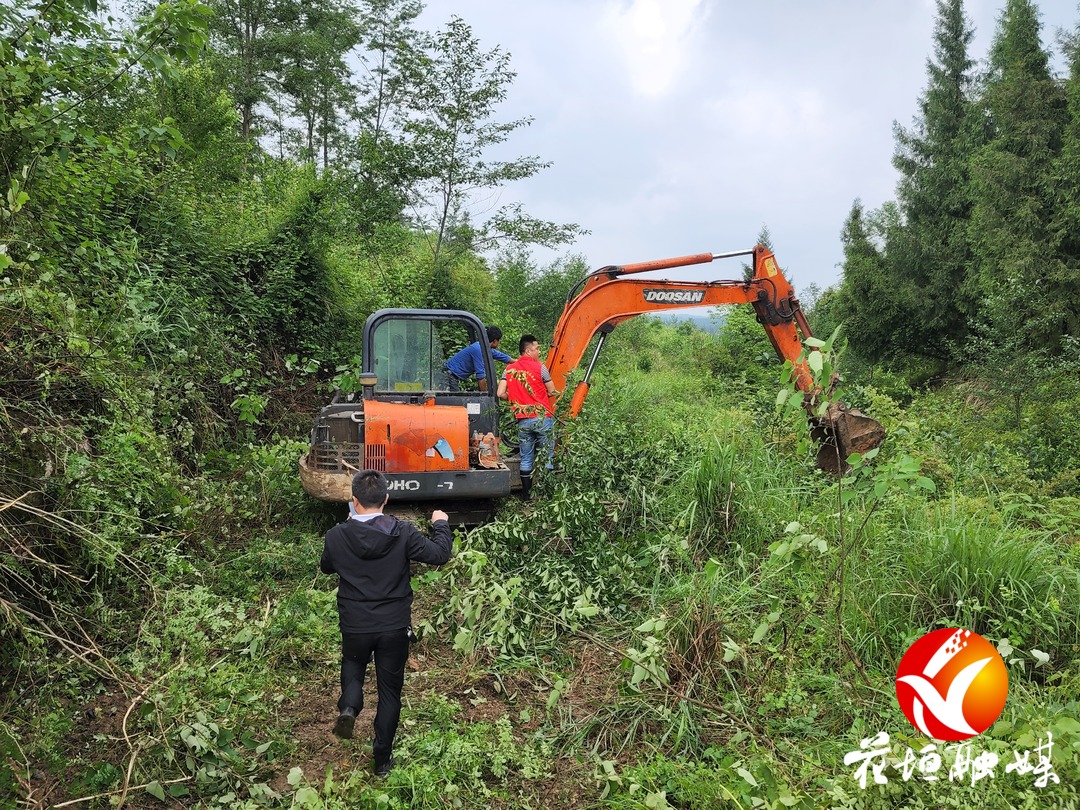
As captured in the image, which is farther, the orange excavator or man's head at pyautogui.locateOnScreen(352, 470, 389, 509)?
the orange excavator

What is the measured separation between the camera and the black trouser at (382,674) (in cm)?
368

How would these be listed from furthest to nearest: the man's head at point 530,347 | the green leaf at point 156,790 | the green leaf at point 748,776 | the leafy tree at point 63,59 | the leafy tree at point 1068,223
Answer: the leafy tree at point 1068,223 < the man's head at point 530,347 < the leafy tree at point 63,59 < the green leaf at point 156,790 < the green leaf at point 748,776

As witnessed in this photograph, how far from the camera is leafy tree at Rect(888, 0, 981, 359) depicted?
1981 cm

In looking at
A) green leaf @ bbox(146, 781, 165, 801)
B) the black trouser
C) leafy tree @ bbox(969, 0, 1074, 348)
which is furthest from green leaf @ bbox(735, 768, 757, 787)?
leafy tree @ bbox(969, 0, 1074, 348)

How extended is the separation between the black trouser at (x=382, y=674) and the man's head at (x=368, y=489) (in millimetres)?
665

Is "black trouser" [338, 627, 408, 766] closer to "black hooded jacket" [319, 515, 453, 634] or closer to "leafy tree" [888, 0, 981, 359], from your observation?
"black hooded jacket" [319, 515, 453, 634]

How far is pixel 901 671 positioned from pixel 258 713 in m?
3.57

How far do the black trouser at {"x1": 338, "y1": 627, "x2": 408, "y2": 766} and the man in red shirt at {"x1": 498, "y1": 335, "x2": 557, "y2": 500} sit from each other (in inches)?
132

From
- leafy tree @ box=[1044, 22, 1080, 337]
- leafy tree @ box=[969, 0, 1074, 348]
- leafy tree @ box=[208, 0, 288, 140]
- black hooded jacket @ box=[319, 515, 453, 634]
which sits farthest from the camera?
leafy tree @ box=[208, 0, 288, 140]

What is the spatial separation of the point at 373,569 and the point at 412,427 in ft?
8.77

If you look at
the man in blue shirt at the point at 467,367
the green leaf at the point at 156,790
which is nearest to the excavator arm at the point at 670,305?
the man in blue shirt at the point at 467,367

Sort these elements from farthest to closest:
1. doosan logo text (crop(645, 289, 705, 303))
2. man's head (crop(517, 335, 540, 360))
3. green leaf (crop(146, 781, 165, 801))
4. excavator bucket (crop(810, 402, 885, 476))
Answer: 1. doosan logo text (crop(645, 289, 705, 303))
2. excavator bucket (crop(810, 402, 885, 476))
3. man's head (crop(517, 335, 540, 360))
4. green leaf (crop(146, 781, 165, 801))

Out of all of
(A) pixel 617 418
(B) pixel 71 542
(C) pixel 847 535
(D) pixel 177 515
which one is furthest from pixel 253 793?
(A) pixel 617 418

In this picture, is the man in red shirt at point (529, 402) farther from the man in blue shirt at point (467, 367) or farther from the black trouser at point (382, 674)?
the black trouser at point (382, 674)
